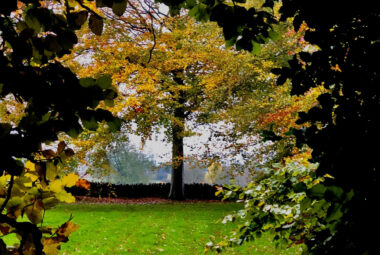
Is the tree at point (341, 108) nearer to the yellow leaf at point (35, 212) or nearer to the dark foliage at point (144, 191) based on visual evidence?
the yellow leaf at point (35, 212)

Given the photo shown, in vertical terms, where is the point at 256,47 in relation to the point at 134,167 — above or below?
below

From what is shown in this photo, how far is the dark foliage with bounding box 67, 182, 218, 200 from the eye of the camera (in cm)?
2219

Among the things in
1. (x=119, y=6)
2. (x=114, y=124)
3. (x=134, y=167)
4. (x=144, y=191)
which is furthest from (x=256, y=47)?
(x=134, y=167)

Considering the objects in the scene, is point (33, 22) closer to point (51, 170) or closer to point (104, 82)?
point (104, 82)

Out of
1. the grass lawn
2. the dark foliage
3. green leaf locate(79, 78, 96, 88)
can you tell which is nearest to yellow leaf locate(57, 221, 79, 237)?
green leaf locate(79, 78, 96, 88)

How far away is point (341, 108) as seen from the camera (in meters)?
1.29

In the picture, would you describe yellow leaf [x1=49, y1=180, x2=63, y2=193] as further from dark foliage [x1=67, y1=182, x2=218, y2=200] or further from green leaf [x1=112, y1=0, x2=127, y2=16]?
dark foliage [x1=67, y1=182, x2=218, y2=200]

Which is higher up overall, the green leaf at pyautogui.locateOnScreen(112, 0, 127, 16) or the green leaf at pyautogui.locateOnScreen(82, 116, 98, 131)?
the green leaf at pyautogui.locateOnScreen(112, 0, 127, 16)

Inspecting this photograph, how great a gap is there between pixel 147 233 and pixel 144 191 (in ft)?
43.0

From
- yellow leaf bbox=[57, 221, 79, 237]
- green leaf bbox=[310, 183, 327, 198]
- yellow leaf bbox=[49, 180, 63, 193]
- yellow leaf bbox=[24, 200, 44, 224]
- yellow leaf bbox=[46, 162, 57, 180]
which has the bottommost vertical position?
yellow leaf bbox=[57, 221, 79, 237]

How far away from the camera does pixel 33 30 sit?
3.90 feet

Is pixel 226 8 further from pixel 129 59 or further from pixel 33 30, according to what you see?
pixel 129 59

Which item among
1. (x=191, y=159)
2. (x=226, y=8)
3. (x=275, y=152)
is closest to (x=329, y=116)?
(x=226, y=8)

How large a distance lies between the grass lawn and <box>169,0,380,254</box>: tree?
7.24 m
